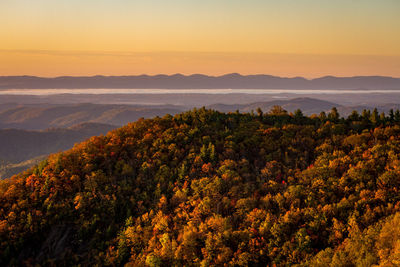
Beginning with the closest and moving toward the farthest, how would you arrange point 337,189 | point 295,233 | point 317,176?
1. point 295,233
2. point 337,189
3. point 317,176

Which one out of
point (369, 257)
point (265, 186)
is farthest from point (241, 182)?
point (369, 257)

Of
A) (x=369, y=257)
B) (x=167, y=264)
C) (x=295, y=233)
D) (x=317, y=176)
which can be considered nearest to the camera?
(x=369, y=257)

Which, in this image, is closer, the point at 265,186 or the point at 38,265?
the point at 38,265

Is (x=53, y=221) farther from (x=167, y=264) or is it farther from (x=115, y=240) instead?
(x=167, y=264)

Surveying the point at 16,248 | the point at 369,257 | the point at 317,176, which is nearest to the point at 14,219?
the point at 16,248

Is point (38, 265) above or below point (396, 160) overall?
below

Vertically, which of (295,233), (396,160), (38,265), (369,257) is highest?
(396,160)
